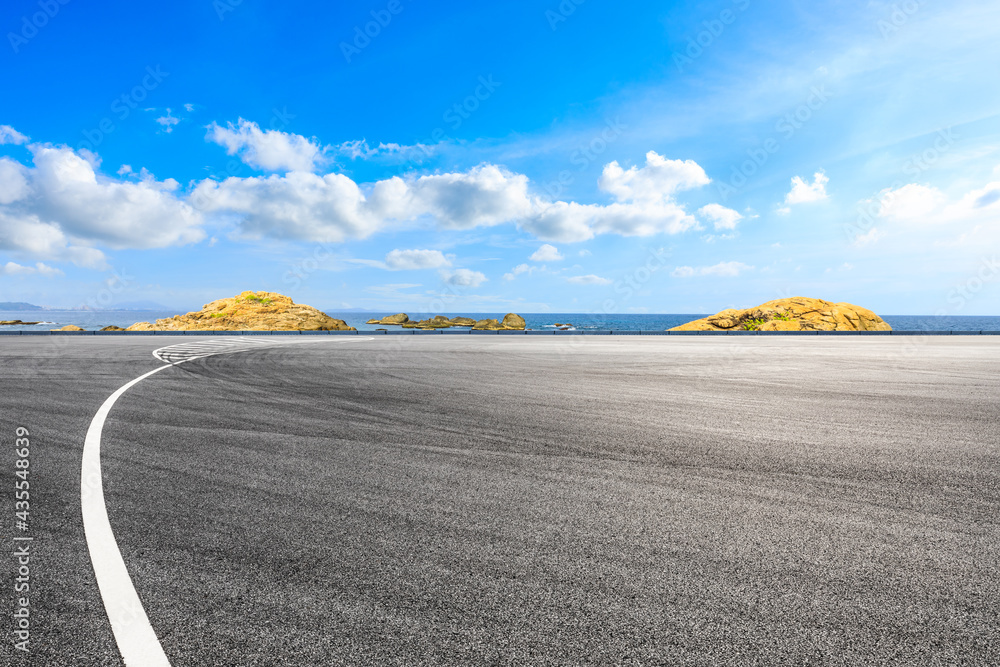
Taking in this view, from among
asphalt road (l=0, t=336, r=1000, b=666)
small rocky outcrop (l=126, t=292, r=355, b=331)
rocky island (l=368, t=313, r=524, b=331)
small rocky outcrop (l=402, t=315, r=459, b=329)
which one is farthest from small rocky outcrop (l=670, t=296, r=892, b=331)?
asphalt road (l=0, t=336, r=1000, b=666)

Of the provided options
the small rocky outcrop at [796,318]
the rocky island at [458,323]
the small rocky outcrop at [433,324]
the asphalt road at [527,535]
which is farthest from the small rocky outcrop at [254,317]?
the asphalt road at [527,535]

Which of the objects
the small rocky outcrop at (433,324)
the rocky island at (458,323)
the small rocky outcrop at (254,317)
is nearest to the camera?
the small rocky outcrop at (254,317)

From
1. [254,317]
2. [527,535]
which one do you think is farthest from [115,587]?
[254,317]

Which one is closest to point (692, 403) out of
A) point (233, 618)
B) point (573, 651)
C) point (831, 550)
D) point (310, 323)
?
point (831, 550)

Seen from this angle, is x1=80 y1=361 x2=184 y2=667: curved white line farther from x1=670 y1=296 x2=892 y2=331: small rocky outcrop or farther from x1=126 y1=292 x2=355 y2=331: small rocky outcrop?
x1=126 y1=292 x2=355 y2=331: small rocky outcrop

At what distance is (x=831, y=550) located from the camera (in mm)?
3371

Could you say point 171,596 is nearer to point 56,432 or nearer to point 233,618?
point 233,618

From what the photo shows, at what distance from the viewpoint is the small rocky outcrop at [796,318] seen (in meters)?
53.4

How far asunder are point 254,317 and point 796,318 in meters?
61.3

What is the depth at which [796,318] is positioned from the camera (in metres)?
54.2

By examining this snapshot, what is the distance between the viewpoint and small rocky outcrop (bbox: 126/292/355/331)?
204ft

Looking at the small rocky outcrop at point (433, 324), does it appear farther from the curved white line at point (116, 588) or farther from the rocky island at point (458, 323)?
the curved white line at point (116, 588)

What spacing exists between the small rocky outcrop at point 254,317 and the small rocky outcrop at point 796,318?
40226mm

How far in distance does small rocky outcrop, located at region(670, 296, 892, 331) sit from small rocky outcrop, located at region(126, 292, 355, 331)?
132 ft
